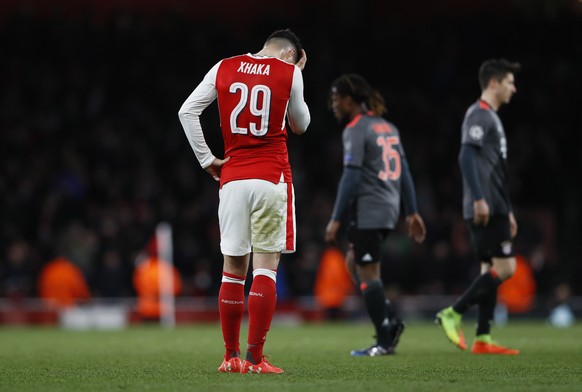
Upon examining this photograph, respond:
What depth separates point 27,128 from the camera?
68.1 ft

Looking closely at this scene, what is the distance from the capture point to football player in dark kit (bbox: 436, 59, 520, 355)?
8.78m

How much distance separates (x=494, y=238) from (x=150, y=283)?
1062 centimetres

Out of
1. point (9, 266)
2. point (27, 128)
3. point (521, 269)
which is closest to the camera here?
point (9, 266)

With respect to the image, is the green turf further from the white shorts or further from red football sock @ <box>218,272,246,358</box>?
the white shorts

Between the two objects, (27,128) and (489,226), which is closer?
(489,226)

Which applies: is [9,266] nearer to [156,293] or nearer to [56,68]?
[156,293]

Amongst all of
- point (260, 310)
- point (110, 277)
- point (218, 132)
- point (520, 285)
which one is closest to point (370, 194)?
point (260, 310)

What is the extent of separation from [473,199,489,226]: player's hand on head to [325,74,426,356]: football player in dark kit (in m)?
0.45

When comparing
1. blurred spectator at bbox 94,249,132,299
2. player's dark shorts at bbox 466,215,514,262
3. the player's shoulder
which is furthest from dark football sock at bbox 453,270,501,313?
blurred spectator at bbox 94,249,132,299

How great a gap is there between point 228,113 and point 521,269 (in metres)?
13.7

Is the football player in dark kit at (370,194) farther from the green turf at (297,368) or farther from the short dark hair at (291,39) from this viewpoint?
the short dark hair at (291,39)

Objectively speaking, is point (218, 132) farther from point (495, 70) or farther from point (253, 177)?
point (253, 177)

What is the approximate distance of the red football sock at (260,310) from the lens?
6461mm

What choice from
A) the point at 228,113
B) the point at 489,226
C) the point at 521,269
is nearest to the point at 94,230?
the point at 521,269
